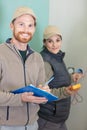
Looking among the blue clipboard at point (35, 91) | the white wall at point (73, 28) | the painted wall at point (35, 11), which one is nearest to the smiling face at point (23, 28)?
the blue clipboard at point (35, 91)

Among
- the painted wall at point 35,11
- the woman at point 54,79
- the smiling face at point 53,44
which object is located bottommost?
the woman at point 54,79

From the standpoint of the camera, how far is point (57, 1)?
237 centimetres

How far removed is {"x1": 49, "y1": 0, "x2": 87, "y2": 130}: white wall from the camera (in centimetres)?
240

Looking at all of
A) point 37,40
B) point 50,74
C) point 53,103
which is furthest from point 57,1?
point 53,103

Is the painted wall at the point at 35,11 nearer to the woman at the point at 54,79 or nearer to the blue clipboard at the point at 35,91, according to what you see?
the woman at the point at 54,79

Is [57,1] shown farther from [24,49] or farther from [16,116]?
[16,116]

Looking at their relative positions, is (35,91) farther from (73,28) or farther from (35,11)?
(73,28)

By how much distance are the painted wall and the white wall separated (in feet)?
0.42

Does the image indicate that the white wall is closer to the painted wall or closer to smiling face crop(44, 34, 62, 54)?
the painted wall

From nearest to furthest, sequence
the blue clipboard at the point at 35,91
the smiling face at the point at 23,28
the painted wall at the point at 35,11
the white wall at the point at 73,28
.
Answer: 1. the blue clipboard at the point at 35,91
2. the smiling face at the point at 23,28
3. the painted wall at the point at 35,11
4. the white wall at the point at 73,28

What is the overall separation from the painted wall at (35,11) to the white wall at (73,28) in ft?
0.42

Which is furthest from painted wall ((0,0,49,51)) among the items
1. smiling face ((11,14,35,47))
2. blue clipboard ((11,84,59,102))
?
blue clipboard ((11,84,59,102))

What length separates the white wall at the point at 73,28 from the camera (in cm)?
240

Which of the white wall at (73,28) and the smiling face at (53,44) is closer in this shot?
the smiling face at (53,44)
